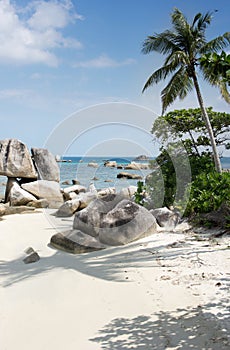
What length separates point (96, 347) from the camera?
3498 mm

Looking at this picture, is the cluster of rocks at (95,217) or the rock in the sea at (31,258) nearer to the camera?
the rock in the sea at (31,258)

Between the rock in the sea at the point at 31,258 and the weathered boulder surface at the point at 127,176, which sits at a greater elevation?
the weathered boulder surface at the point at 127,176

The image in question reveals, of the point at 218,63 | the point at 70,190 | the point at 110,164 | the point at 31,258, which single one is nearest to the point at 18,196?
the point at 70,190

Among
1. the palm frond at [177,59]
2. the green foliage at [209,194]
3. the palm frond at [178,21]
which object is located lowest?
the green foliage at [209,194]

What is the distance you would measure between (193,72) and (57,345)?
1076 centimetres

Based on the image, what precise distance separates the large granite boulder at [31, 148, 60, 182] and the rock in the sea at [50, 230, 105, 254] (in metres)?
10.8

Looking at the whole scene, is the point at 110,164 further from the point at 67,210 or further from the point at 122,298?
the point at 122,298

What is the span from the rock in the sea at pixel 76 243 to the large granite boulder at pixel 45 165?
10.8m

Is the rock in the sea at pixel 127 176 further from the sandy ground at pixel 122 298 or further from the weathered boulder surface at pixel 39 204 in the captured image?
the sandy ground at pixel 122 298

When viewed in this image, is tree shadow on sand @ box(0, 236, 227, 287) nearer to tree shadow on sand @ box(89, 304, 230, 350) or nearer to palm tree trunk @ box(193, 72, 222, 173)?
tree shadow on sand @ box(89, 304, 230, 350)

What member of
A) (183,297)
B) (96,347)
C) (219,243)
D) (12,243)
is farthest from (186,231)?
(96,347)

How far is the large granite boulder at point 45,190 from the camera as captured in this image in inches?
634

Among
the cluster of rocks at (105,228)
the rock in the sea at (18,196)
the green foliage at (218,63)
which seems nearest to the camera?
the green foliage at (218,63)

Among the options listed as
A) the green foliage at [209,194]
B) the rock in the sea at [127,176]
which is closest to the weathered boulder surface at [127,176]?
the rock in the sea at [127,176]
